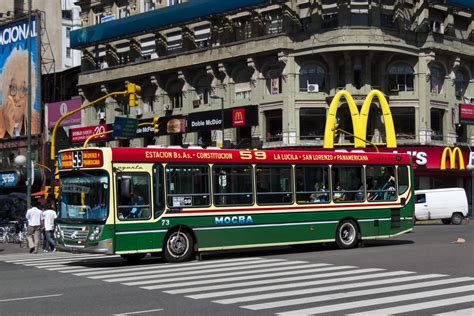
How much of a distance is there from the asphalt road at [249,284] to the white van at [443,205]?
2127cm

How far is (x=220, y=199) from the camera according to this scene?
18.5 metres

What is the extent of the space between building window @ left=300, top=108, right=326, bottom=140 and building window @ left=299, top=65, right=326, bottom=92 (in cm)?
160

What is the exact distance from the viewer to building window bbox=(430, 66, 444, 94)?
51.7 metres

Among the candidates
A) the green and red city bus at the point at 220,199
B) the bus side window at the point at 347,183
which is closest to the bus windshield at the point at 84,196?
the green and red city bus at the point at 220,199

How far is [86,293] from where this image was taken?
1202cm

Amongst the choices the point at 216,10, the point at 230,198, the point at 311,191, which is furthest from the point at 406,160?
the point at 216,10

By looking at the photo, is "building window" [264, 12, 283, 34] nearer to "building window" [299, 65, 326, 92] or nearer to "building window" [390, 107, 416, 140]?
"building window" [299, 65, 326, 92]

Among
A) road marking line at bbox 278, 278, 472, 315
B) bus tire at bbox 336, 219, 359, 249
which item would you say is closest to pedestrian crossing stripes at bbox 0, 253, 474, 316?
road marking line at bbox 278, 278, 472, 315

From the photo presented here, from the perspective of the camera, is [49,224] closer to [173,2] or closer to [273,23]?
[273,23]

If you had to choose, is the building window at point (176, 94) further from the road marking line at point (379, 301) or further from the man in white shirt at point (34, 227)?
the road marking line at point (379, 301)

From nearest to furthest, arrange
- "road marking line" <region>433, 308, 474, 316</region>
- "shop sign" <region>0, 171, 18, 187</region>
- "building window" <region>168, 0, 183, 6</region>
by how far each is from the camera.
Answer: "road marking line" <region>433, 308, 474, 316</region> → "shop sign" <region>0, 171, 18, 187</region> → "building window" <region>168, 0, 183, 6</region>

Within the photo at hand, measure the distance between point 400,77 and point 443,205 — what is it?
13.6 m

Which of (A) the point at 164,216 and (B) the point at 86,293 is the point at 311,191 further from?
(B) the point at 86,293

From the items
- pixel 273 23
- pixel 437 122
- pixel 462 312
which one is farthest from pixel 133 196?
pixel 437 122
